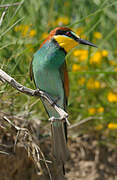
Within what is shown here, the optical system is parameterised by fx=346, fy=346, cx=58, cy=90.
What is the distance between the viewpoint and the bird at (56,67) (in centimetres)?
173

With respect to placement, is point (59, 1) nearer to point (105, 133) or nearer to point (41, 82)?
point (105, 133)

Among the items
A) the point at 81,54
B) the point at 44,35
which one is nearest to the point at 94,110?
the point at 81,54

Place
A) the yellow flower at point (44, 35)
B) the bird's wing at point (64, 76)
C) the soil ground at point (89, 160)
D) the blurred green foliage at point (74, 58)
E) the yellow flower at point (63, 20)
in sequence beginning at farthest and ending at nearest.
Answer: the yellow flower at point (63, 20), the yellow flower at point (44, 35), the soil ground at point (89, 160), the blurred green foliage at point (74, 58), the bird's wing at point (64, 76)

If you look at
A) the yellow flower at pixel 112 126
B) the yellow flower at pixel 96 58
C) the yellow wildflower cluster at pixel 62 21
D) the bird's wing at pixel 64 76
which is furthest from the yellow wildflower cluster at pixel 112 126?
the yellow wildflower cluster at pixel 62 21

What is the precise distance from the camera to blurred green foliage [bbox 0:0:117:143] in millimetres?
1938

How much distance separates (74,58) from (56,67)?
1.12 meters

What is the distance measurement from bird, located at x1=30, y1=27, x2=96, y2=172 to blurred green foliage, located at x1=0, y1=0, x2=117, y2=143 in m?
0.15

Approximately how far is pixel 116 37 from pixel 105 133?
3.39 ft

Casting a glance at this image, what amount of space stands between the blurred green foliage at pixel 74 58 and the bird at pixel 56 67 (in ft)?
0.50

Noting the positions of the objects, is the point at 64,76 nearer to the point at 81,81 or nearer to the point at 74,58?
the point at 81,81

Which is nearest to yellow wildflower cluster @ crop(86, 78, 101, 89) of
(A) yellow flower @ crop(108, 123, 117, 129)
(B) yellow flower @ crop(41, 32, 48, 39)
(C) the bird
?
(A) yellow flower @ crop(108, 123, 117, 129)

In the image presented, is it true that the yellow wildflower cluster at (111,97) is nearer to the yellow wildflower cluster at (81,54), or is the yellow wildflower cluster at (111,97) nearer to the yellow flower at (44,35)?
the yellow wildflower cluster at (81,54)

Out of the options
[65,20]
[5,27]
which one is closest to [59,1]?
[65,20]

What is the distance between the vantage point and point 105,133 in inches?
103
